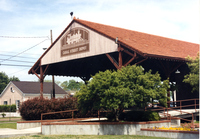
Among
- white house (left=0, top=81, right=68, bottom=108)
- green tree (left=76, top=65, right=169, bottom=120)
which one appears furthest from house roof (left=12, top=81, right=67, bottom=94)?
green tree (left=76, top=65, right=169, bottom=120)

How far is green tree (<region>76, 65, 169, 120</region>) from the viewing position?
18.9m

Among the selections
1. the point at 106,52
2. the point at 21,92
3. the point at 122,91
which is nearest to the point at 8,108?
the point at 21,92

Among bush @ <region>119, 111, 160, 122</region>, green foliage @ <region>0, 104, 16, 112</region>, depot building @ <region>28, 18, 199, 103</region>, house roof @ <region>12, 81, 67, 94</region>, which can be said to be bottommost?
green foliage @ <region>0, 104, 16, 112</region>

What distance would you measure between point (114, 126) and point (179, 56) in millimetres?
12850

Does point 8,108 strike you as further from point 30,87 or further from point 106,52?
point 106,52

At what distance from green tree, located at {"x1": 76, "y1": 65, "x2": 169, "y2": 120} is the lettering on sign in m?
10.8

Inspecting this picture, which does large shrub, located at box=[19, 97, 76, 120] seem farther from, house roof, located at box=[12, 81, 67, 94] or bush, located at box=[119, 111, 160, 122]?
house roof, located at box=[12, 81, 67, 94]

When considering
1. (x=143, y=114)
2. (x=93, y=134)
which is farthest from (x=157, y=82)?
(x=93, y=134)

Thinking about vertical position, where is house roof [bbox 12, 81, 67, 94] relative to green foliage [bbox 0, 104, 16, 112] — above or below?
above

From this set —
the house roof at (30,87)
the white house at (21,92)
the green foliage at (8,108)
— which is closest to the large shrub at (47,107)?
the green foliage at (8,108)

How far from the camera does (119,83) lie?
64.4 ft

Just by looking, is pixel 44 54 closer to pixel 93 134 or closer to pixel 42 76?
pixel 42 76

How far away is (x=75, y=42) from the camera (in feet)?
106

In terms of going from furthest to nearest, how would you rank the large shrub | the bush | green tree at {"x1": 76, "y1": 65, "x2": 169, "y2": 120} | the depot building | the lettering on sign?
1. the lettering on sign
2. the depot building
3. the large shrub
4. the bush
5. green tree at {"x1": 76, "y1": 65, "x2": 169, "y2": 120}
